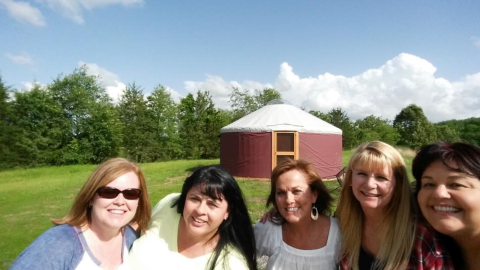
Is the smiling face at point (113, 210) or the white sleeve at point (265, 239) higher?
the smiling face at point (113, 210)

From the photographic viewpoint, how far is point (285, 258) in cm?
160

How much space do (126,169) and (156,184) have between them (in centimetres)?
744

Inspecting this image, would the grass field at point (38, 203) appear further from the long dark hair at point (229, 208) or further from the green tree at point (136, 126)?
the green tree at point (136, 126)

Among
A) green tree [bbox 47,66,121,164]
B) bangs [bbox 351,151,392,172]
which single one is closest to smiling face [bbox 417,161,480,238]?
bangs [bbox 351,151,392,172]

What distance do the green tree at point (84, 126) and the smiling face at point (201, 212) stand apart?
750 inches

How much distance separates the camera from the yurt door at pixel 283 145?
29.0ft

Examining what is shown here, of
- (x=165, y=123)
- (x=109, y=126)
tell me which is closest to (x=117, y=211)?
(x=109, y=126)

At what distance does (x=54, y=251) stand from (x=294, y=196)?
1157mm

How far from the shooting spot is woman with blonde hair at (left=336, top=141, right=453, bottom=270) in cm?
140

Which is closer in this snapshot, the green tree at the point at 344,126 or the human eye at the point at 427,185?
the human eye at the point at 427,185

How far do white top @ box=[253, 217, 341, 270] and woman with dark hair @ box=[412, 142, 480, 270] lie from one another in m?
0.51

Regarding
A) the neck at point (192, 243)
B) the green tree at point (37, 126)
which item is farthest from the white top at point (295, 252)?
the green tree at point (37, 126)

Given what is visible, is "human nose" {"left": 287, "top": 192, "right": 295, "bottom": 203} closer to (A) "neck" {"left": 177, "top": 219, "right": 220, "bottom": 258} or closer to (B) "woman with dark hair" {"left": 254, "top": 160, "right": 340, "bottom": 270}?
(B) "woman with dark hair" {"left": 254, "top": 160, "right": 340, "bottom": 270}

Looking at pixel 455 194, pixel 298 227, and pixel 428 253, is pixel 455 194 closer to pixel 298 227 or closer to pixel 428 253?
pixel 428 253
